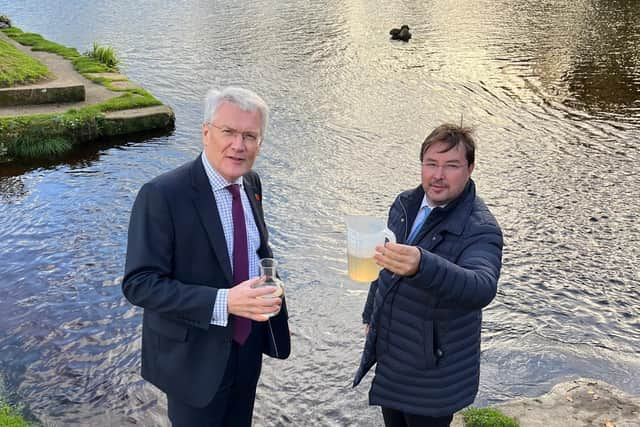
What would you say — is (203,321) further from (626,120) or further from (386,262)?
(626,120)

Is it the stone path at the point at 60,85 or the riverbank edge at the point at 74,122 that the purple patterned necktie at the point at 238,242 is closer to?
the riverbank edge at the point at 74,122

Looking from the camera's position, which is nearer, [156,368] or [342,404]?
[156,368]

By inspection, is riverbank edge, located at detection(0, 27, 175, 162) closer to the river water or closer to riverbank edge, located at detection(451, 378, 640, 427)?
the river water

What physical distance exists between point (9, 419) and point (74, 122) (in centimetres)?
862

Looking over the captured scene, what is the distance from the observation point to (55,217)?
9219 mm

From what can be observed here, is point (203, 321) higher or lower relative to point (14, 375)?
higher

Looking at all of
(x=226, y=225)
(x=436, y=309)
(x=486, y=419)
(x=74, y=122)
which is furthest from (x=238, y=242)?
(x=74, y=122)

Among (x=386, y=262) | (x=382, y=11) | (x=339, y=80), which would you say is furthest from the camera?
(x=382, y=11)

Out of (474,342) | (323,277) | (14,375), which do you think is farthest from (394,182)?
(474,342)

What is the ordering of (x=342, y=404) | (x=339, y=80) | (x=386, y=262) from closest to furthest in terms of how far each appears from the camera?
(x=386, y=262) < (x=342, y=404) < (x=339, y=80)

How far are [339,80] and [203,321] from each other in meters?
15.5

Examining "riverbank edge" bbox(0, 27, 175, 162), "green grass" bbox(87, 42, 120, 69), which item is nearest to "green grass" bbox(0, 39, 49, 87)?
"riverbank edge" bbox(0, 27, 175, 162)

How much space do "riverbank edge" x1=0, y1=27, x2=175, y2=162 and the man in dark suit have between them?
9.88 m

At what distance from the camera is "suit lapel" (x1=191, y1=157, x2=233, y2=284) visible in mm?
2938
